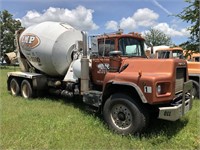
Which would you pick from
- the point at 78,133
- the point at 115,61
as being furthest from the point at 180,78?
the point at 78,133

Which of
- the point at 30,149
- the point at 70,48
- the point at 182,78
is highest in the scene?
the point at 70,48

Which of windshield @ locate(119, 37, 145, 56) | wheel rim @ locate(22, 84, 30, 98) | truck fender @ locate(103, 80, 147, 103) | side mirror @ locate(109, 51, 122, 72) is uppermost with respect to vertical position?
windshield @ locate(119, 37, 145, 56)

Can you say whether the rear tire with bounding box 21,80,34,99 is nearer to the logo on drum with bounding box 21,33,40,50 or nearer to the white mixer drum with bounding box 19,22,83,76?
the white mixer drum with bounding box 19,22,83,76

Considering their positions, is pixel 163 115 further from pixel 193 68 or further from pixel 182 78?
pixel 193 68

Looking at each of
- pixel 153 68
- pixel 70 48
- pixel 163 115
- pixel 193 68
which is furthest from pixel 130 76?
pixel 193 68

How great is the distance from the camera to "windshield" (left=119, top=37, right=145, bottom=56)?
6.87 meters

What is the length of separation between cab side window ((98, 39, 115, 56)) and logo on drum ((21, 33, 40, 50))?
3785 millimetres

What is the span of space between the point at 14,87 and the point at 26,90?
102 cm

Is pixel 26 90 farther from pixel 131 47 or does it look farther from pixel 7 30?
pixel 7 30

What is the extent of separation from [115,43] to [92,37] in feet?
2.80

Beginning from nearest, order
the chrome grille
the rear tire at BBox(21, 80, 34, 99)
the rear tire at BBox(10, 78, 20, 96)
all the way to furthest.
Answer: the chrome grille, the rear tire at BBox(21, 80, 34, 99), the rear tire at BBox(10, 78, 20, 96)

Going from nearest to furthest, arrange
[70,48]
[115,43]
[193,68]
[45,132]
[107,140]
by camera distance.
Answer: [107,140], [45,132], [115,43], [70,48], [193,68]

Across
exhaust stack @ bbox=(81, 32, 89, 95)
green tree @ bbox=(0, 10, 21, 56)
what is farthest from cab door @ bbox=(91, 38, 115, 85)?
green tree @ bbox=(0, 10, 21, 56)

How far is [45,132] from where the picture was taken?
19.4 feet
